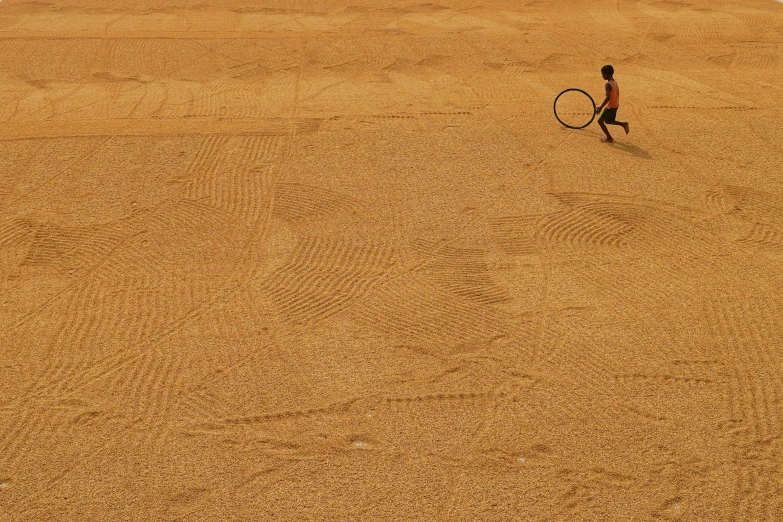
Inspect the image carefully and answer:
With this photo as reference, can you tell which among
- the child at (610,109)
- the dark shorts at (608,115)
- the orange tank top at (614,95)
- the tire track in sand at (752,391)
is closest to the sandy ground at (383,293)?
the tire track in sand at (752,391)

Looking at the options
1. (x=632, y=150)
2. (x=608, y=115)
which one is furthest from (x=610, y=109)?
(x=632, y=150)

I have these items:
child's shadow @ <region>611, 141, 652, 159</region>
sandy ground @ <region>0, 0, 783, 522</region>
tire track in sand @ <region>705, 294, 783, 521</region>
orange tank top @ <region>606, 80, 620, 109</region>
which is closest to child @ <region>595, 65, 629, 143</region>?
orange tank top @ <region>606, 80, 620, 109</region>

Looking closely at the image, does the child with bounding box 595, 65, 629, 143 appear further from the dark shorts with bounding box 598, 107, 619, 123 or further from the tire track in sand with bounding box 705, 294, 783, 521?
the tire track in sand with bounding box 705, 294, 783, 521

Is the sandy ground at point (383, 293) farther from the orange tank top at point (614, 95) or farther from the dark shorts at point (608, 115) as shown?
the orange tank top at point (614, 95)

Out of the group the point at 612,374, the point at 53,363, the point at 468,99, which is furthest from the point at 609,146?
the point at 53,363

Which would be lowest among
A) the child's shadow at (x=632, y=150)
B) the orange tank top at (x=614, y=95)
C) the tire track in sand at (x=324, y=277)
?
the tire track in sand at (x=324, y=277)

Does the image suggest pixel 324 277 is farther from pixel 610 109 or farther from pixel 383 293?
pixel 610 109

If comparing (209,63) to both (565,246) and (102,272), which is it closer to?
(102,272)
